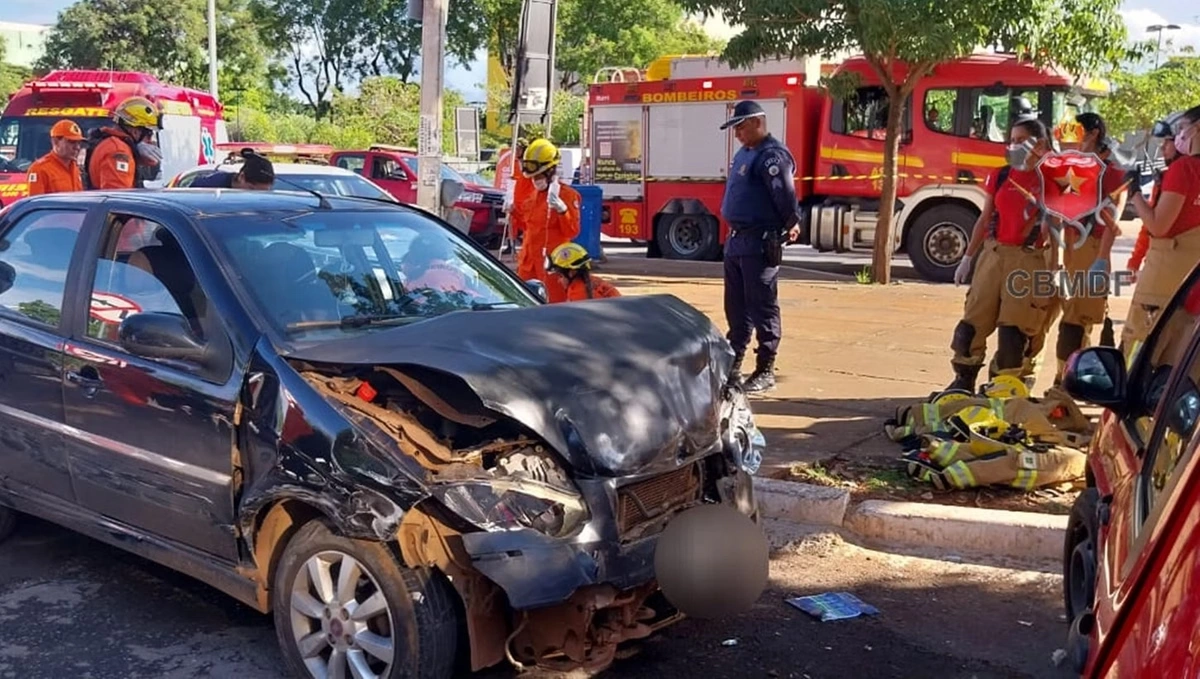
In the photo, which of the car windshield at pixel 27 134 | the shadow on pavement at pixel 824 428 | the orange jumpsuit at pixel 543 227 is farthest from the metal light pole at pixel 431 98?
the car windshield at pixel 27 134

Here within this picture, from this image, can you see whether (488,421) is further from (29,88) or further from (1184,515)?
(29,88)

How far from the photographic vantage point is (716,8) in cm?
1282

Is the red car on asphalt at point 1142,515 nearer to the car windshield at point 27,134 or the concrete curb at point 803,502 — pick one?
the concrete curb at point 803,502

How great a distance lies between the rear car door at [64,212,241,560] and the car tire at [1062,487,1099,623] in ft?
8.58

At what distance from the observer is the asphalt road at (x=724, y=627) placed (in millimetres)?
3936

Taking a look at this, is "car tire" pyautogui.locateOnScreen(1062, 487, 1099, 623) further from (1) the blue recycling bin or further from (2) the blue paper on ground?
(1) the blue recycling bin

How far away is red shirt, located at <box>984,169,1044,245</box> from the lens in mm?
6809

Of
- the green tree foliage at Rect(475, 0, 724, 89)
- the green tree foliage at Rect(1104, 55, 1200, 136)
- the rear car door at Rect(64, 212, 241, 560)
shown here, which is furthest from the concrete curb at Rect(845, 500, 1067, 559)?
the green tree foliage at Rect(475, 0, 724, 89)

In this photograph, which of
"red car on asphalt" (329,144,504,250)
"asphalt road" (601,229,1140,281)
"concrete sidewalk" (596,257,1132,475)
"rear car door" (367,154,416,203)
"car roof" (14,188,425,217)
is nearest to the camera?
"car roof" (14,188,425,217)

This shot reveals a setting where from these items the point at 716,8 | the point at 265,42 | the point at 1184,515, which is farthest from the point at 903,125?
the point at 265,42

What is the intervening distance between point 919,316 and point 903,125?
481cm

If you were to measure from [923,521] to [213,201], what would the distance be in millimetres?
3309

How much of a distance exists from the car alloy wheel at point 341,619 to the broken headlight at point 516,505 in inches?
14.9

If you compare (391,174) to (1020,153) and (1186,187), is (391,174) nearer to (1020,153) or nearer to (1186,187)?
(1020,153)
